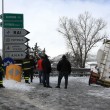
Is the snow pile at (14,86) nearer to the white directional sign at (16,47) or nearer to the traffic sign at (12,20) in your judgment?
the white directional sign at (16,47)

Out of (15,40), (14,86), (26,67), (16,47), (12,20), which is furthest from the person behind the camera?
(26,67)

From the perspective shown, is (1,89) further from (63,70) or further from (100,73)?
(100,73)

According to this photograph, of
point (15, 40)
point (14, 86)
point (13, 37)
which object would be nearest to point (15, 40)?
point (15, 40)

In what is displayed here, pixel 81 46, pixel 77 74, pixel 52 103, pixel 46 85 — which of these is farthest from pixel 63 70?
pixel 81 46

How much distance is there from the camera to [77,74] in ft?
134

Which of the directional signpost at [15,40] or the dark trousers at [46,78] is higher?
the directional signpost at [15,40]

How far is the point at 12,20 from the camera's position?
71.1 feet

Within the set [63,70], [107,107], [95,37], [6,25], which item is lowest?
[107,107]

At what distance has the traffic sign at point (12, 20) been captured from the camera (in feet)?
70.5

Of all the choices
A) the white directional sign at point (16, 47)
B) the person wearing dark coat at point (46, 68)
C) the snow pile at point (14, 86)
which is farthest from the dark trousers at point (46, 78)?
the white directional sign at point (16, 47)

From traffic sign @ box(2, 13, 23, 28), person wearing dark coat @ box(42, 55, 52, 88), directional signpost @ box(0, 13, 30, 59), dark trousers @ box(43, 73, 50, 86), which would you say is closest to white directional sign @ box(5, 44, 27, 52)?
directional signpost @ box(0, 13, 30, 59)

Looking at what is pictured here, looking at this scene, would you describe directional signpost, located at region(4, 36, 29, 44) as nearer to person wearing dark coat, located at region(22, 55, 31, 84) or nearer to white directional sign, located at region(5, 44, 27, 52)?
white directional sign, located at region(5, 44, 27, 52)

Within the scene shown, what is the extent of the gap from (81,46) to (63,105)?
65291 millimetres

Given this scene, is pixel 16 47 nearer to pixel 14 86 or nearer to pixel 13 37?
pixel 13 37
